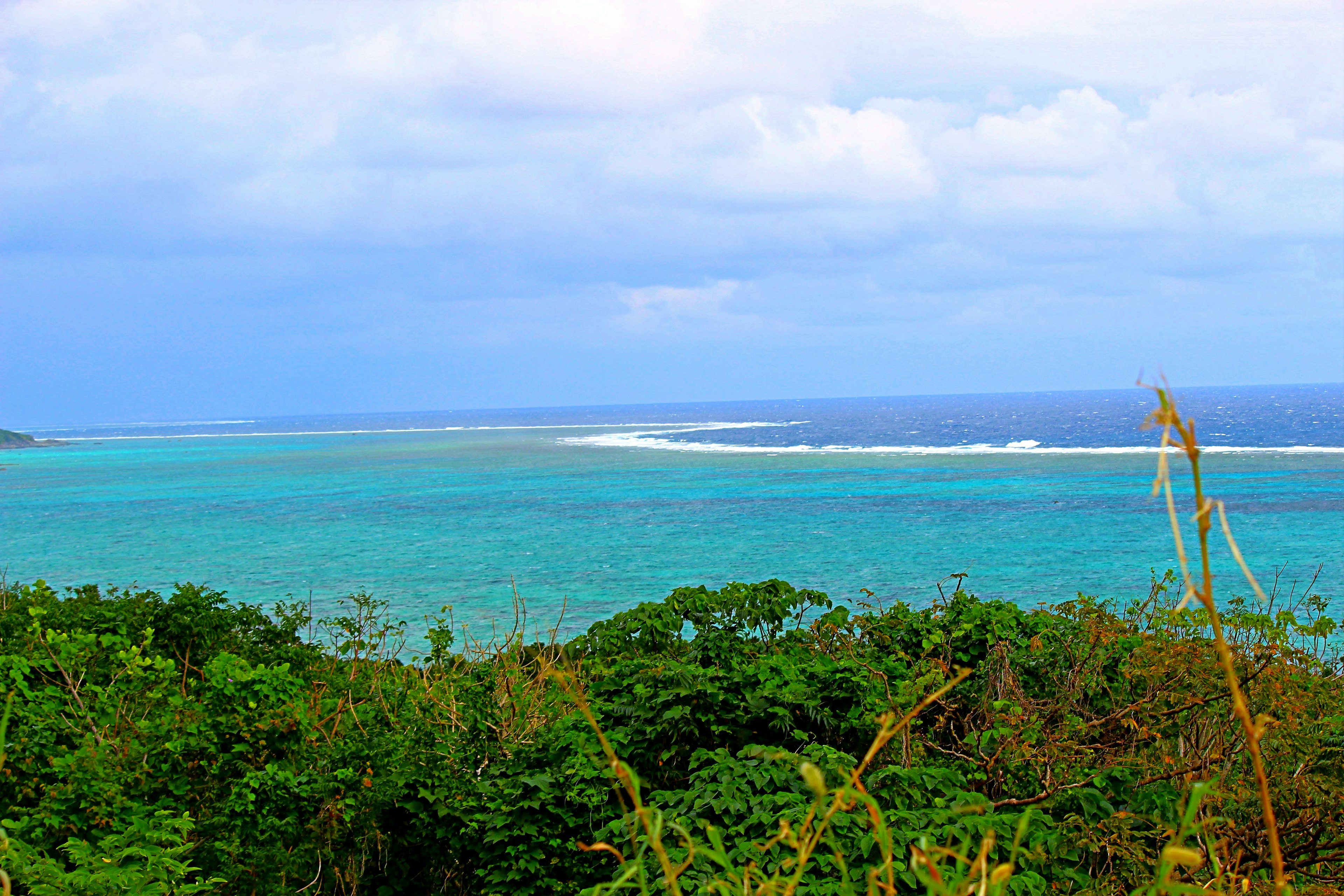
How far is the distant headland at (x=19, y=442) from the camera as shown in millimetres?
115875

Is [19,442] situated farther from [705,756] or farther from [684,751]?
[705,756]

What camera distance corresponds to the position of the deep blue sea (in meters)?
24.4

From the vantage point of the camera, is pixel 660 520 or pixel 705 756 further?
pixel 660 520

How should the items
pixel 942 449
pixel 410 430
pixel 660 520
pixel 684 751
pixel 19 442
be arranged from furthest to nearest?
pixel 410 430 < pixel 19 442 < pixel 942 449 < pixel 660 520 < pixel 684 751

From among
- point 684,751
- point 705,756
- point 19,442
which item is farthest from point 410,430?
point 705,756

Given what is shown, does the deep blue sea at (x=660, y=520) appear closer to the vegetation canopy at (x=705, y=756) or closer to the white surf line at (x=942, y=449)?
the white surf line at (x=942, y=449)

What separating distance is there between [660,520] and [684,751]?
32.0 metres

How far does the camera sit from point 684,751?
16.4 ft

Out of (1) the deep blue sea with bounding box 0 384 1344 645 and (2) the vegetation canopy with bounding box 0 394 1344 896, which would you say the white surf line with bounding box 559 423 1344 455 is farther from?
(2) the vegetation canopy with bounding box 0 394 1344 896

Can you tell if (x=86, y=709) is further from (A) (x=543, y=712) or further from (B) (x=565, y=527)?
(B) (x=565, y=527)

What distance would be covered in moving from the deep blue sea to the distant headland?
35757mm

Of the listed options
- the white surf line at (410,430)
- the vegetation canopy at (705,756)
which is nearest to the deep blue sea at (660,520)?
the vegetation canopy at (705,756)

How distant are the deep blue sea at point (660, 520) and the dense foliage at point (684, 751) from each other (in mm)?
3708

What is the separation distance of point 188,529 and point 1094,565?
3135 centimetres
